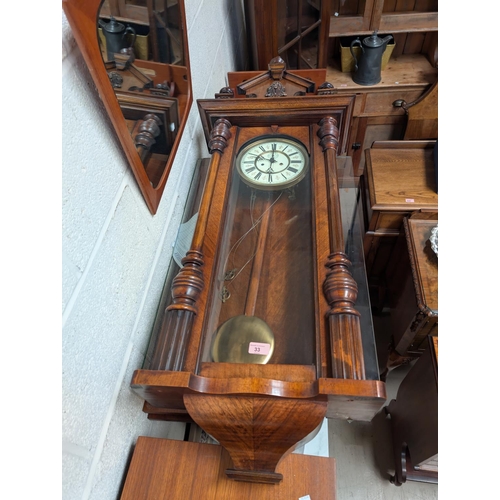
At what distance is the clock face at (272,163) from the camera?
29.0 inches

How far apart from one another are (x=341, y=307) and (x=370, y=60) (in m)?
1.65

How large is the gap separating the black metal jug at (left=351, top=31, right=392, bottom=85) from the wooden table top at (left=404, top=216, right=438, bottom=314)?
0.89 m

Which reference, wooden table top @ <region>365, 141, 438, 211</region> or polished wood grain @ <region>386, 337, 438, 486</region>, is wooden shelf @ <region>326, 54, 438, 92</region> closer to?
wooden table top @ <region>365, 141, 438, 211</region>

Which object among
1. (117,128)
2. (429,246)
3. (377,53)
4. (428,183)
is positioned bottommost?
(117,128)

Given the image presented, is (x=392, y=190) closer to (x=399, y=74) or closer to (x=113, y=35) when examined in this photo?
(x=399, y=74)

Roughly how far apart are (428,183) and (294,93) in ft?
2.70

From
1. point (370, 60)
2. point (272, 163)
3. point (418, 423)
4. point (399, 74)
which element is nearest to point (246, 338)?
point (272, 163)

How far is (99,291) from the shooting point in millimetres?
464

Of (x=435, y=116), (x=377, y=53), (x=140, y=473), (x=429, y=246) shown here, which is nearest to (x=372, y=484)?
(x=429, y=246)

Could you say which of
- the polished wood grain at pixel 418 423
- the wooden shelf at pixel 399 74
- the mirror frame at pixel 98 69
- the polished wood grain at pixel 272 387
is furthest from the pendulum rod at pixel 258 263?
the wooden shelf at pixel 399 74

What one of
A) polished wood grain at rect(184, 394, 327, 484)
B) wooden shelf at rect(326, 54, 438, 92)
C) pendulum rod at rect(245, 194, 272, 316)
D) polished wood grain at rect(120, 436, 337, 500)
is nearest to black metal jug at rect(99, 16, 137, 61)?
pendulum rod at rect(245, 194, 272, 316)

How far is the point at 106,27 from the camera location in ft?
1.47

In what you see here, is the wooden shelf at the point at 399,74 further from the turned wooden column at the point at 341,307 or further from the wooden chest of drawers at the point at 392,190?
the turned wooden column at the point at 341,307
